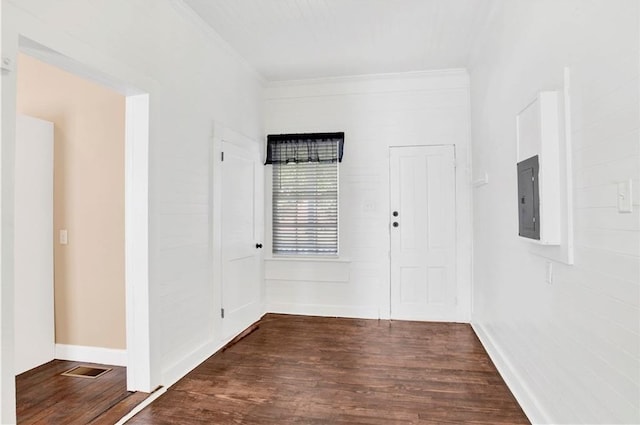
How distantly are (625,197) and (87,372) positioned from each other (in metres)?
3.55

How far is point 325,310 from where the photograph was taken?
185 inches

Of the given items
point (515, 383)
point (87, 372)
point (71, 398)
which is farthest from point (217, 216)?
point (515, 383)

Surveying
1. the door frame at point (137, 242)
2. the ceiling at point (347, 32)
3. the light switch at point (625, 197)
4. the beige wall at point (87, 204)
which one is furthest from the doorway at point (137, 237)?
the light switch at point (625, 197)

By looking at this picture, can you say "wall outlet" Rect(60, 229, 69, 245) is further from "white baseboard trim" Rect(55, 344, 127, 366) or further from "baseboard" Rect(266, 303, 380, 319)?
"baseboard" Rect(266, 303, 380, 319)

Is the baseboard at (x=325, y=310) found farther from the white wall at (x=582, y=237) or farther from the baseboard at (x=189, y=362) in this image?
the white wall at (x=582, y=237)

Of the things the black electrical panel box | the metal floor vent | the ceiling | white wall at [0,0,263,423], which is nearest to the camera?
white wall at [0,0,263,423]

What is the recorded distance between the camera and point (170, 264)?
9.31 feet

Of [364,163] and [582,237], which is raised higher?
[364,163]

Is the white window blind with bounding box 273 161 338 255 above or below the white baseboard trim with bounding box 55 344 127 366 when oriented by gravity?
above

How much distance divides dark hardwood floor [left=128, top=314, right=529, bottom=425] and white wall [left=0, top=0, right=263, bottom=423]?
33 centimetres

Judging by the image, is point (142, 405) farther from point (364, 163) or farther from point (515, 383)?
point (364, 163)

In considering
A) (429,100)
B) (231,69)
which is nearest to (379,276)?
(429,100)

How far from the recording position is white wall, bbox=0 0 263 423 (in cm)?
170

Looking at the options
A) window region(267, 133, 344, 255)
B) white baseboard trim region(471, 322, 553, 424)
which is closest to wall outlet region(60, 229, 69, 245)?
window region(267, 133, 344, 255)
